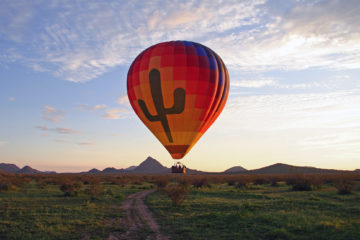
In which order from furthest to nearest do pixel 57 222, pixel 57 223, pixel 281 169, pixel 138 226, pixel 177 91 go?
pixel 281 169
pixel 177 91
pixel 57 222
pixel 57 223
pixel 138 226

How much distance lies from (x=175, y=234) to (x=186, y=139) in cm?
1442

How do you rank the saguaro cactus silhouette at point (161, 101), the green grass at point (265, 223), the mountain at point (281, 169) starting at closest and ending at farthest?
the green grass at point (265, 223) < the saguaro cactus silhouette at point (161, 101) < the mountain at point (281, 169)

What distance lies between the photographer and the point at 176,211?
1830cm

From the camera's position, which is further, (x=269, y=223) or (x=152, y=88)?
(x=152, y=88)

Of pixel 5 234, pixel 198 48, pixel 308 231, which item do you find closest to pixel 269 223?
pixel 308 231

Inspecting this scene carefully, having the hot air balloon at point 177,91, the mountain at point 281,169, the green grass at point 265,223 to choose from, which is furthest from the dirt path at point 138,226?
the mountain at point 281,169

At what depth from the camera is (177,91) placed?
25516mm

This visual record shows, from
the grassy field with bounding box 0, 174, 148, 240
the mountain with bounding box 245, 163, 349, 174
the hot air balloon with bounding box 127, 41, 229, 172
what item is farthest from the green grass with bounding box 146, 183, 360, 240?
the mountain with bounding box 245, 163, 349, 174

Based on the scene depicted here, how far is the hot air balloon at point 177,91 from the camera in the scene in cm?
2561

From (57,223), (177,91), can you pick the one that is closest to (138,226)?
(57,223)

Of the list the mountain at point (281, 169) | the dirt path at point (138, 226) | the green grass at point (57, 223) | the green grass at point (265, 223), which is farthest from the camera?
the mountain at point (281, 169)

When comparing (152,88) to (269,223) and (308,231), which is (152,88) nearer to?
(269,223)

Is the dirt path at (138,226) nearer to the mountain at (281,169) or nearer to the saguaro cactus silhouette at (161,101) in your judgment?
the saguaro cactus silhouette at (161,101)

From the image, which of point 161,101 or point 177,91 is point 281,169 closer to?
point 177,91
